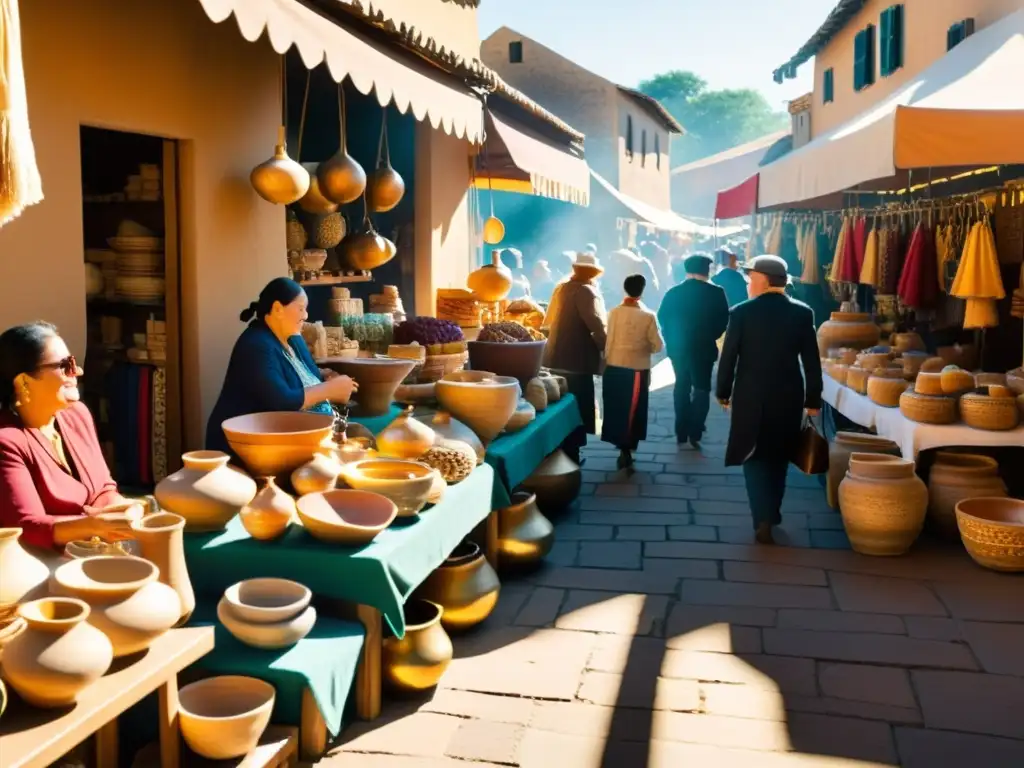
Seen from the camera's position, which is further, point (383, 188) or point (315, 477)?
point (383, 188)

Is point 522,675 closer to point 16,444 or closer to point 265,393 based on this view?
point 265,393

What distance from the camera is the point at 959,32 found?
973cm

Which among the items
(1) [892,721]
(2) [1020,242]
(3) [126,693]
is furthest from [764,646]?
(2) [1020,242]

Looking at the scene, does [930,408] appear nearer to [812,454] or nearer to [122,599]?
[812,454]

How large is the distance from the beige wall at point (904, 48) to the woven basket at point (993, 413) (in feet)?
13.6

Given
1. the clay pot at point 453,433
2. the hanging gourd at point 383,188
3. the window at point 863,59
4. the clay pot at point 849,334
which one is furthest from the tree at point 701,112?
the clay pot at point 453,433

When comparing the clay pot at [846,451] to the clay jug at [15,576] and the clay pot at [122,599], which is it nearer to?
the clay pot at [122,599]

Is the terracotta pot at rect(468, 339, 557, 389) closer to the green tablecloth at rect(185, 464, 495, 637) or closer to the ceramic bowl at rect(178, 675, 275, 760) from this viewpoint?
the green tablecloth at rect(185, 464, 495, 637)

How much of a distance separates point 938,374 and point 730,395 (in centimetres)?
118

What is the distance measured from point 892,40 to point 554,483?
29.2 ft

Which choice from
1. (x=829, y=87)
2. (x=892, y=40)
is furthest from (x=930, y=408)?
(x=829, y=87)

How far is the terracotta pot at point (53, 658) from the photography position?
2221 millimetres

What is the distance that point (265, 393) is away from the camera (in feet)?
14.3

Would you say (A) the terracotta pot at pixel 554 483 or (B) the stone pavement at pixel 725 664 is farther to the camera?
(A) the terracotta pot at pixel 554 483
